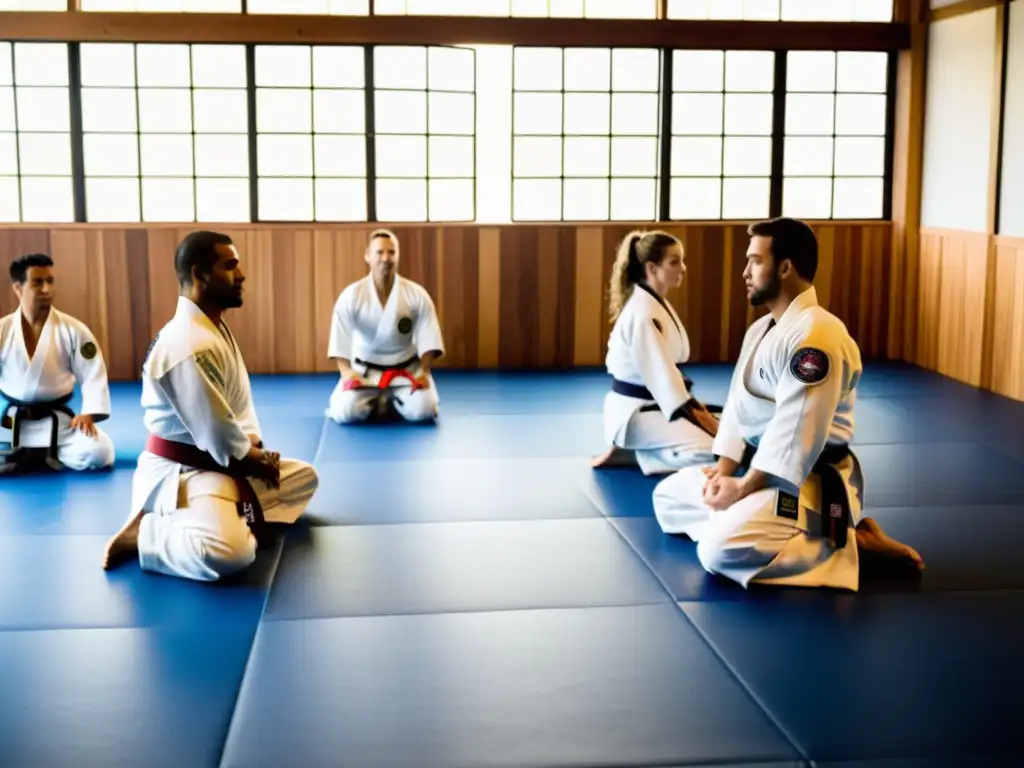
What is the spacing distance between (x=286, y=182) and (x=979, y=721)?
6.64m

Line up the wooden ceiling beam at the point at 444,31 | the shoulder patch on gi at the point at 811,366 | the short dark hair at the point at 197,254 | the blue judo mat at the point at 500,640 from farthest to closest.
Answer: the wooden ceiling beam at the point at 444,31 → the short dark hair at the point at 197,254 → the shoulder patch on gi at the point at 811,366 → the blue judo mat at the point at 500,640

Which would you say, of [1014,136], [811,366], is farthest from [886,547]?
[1014,136]

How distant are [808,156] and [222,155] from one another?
424 centimetres

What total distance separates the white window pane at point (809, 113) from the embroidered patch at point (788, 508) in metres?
5.56

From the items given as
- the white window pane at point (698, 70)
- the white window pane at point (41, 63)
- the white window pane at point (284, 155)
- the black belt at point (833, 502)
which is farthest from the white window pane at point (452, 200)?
the black belt at point (833, 502)

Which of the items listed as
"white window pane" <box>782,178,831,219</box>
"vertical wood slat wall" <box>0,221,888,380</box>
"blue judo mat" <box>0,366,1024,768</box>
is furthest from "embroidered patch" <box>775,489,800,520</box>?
"white window pane" <box>782,178,831,219</box>

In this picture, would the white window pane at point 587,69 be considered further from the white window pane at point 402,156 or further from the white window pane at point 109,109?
the white window pane at point 109,109

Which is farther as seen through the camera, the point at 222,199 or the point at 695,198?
the point at 695,198

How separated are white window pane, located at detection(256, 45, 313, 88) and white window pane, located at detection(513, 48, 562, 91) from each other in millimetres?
1457

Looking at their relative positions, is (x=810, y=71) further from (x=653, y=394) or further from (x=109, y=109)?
(x=109, y=109)

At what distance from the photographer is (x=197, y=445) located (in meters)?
4.20

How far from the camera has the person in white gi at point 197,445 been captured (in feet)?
13.3

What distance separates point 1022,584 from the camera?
402cm

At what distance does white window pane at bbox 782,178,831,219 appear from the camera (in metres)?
9.11
